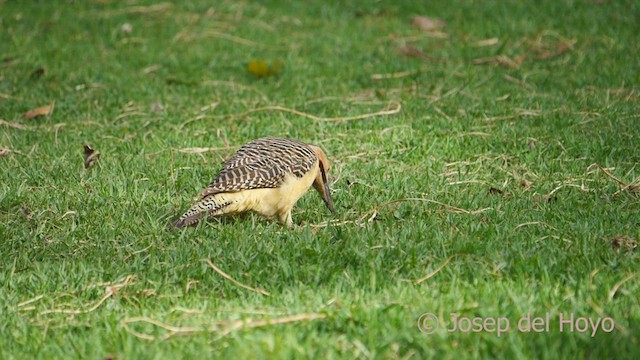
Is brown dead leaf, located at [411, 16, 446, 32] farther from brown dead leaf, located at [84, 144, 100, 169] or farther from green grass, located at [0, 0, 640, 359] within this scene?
brown dead leaf, located at [84, 144, 100, 169]

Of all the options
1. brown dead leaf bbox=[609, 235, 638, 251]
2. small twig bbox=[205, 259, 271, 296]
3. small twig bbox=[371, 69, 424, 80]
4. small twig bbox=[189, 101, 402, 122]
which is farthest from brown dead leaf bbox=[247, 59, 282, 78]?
brown dead leaf bbox=[609, 235, 638, 251]

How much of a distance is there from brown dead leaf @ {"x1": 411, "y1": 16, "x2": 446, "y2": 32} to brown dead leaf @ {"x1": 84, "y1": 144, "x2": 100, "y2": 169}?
544cm

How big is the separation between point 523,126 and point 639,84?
6.11 feet

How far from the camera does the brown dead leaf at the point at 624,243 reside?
584cm

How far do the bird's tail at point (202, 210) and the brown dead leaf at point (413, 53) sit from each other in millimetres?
5263

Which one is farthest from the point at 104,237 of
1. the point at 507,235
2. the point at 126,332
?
the point at 507,235

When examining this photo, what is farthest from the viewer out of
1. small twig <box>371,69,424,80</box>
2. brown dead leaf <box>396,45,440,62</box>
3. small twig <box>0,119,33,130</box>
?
brown dead leaf <box>396,45,440,62</box>

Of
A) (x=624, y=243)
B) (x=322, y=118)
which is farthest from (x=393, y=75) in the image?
(x=624, y=243)

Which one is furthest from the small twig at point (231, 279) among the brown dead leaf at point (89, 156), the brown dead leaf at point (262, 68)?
the brown dead leaf at point (262, 68)

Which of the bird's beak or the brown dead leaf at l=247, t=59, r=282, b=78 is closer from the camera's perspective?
the bird's beak

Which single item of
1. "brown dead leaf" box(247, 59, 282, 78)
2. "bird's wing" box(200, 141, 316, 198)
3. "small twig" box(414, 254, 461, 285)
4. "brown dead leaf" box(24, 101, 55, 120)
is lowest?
"brown dead leaf" box(247, 59, 282, 78)

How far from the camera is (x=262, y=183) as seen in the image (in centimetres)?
662

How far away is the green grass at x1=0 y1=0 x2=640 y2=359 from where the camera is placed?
16.1 feet

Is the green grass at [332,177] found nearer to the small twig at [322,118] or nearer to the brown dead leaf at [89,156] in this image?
the small twig at [322,118]
